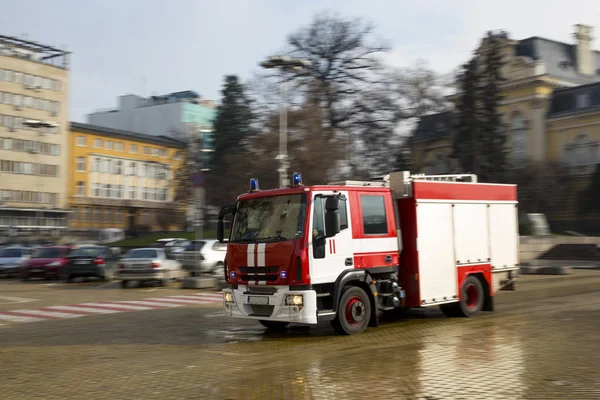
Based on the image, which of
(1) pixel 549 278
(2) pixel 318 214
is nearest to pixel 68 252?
(1) pixel 549 278

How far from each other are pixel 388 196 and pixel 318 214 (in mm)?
1874

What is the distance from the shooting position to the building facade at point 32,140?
87.6 metres

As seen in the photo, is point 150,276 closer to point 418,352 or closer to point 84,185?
point 418,352

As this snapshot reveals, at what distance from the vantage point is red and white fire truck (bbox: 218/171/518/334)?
11547mm

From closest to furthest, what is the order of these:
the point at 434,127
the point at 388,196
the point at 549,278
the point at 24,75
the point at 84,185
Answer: the point at 388,196
the point at 549,278
the point at 434,127
the point at 24,75
the point at 84,185

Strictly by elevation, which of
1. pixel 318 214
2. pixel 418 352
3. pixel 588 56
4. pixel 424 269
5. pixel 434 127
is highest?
pixel 588 56

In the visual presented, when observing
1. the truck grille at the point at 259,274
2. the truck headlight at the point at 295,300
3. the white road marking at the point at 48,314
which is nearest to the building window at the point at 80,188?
the white road marking at the point at 48,314

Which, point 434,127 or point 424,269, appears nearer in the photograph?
point 424,269

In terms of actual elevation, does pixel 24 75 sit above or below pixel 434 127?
above

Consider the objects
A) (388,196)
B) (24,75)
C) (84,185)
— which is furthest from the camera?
(84,185)

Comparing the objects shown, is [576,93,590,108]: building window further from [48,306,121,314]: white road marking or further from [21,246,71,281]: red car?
[48,306,121,314]: white road marking

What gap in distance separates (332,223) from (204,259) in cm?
1874

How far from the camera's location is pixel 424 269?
43.7 feet

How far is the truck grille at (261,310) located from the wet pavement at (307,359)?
459mm
